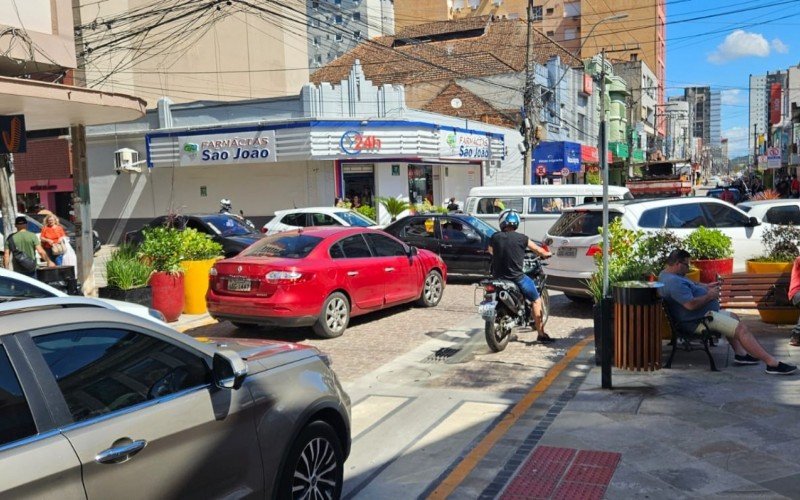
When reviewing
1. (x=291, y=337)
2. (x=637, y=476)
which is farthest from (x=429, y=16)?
(x=637, y=476)

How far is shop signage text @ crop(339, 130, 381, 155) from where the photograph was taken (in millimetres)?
26312

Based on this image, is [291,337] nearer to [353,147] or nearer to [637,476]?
[637,476]

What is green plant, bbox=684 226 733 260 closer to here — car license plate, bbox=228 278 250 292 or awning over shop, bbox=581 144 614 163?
car license plate, bbox=228 278 250 292

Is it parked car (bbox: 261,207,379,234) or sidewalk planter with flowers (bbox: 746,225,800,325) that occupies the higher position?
parked car (bbox: 261,207,379,234)

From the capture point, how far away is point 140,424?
10.3 ft

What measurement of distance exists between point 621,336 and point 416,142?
21081 mm

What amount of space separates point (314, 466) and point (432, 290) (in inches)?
322

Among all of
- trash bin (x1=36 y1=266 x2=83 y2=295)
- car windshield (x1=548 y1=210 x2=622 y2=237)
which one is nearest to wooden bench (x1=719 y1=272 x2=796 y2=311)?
car windshield (x1=548 y1=210 x2=622 y2=237)

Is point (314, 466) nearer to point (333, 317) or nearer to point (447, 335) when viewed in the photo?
point (333, 317)

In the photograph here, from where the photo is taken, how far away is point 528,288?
29.3 feet

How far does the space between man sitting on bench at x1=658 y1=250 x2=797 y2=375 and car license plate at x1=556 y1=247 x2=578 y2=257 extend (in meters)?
3.61

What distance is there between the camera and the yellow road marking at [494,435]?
16.0 ft

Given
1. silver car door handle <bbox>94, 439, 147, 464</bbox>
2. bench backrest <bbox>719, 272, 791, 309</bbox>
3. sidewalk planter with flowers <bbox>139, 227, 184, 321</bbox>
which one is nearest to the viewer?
silver car door handle <bbox>94, 439, 147, 464</bbox>

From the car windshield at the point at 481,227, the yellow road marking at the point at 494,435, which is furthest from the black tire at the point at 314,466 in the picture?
the car windshield at the point at 481,227
